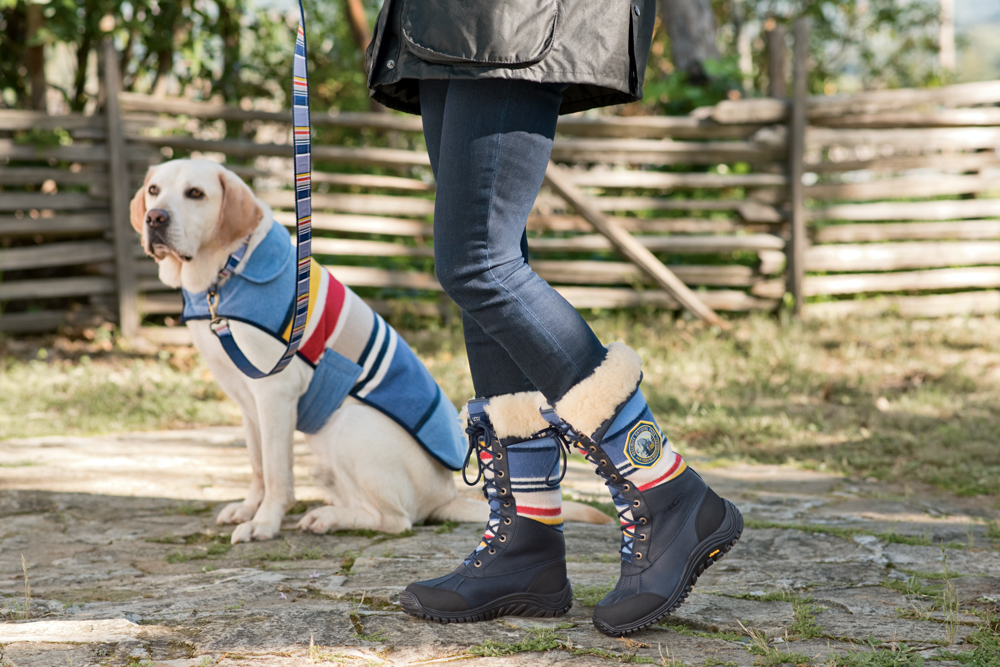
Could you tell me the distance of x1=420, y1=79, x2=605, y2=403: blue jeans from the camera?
4.99 feet

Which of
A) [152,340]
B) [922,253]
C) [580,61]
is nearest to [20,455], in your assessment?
[152,340]

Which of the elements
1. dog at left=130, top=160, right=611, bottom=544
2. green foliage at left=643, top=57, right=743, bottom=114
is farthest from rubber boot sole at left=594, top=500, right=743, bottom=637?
green foliage at left=643, top=57, right=743, bottom=114

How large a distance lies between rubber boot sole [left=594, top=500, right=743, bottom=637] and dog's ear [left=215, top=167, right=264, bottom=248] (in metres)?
1.61

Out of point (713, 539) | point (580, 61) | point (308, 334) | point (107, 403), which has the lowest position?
point (107, 403)

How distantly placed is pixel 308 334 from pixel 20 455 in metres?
1.92

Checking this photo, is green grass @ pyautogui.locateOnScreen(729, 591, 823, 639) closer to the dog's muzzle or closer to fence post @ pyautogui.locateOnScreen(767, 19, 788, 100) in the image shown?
the dog's muzzle

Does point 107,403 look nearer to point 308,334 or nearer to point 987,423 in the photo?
point 308,334

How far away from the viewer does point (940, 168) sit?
7.08 m

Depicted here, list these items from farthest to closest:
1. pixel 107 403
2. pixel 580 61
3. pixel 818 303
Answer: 1. pixel 818 303
2. pixel 107 403
3. pixel 580 61

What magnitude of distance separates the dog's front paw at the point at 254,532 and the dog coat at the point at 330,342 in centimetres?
32

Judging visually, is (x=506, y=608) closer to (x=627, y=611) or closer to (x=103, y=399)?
(x=627, y=611)

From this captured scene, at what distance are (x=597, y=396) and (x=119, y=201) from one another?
5.68 meters

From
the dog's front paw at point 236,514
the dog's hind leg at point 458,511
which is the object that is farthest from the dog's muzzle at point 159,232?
the dog's hind leg at point 458,511

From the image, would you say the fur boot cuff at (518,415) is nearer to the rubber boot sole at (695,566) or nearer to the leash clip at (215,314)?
the rubber boot sole at (695,566)
